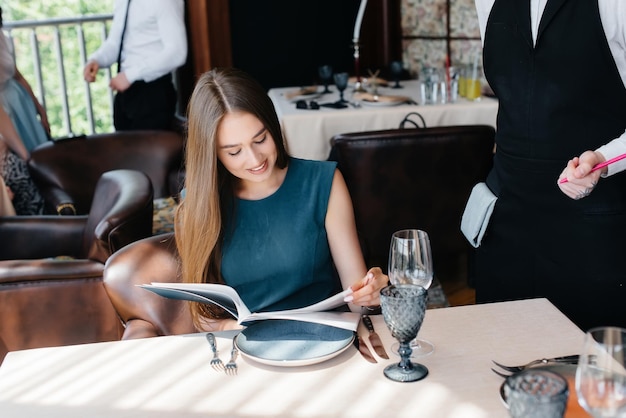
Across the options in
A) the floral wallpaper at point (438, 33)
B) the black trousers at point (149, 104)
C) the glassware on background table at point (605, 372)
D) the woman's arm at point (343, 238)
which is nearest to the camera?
the glassware on background table at point (605, 372)

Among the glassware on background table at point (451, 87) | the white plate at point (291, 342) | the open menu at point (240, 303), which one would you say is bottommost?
the white plate at point (291, 342)

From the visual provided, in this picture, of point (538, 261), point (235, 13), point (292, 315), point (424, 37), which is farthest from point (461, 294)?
point (235, 13)

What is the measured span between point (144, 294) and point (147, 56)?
8.66 ft

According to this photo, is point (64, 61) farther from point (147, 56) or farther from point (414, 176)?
point (414, 176)

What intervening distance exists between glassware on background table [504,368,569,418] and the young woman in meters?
0.79

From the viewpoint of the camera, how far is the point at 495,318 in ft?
5.00

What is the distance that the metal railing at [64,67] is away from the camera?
5512mm

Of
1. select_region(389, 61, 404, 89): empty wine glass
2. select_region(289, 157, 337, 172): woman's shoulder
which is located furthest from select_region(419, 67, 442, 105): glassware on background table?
Result: select_region(289, 157, 337, 172): woman's shoulder

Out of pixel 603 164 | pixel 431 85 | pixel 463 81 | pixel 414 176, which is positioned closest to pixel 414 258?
pixel 603 164

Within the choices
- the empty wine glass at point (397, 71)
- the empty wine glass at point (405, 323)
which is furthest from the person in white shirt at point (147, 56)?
the empty wine glass at point (405, 323)

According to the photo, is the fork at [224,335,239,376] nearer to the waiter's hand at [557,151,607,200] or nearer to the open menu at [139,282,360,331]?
the open menu at [139,282,360,331]

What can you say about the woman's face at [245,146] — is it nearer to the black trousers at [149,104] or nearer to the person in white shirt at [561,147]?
the person in white shirt at [561,147]

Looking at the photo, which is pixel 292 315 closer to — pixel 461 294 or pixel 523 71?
pixel 523 71

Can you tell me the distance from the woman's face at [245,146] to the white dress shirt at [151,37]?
2.46 metres
